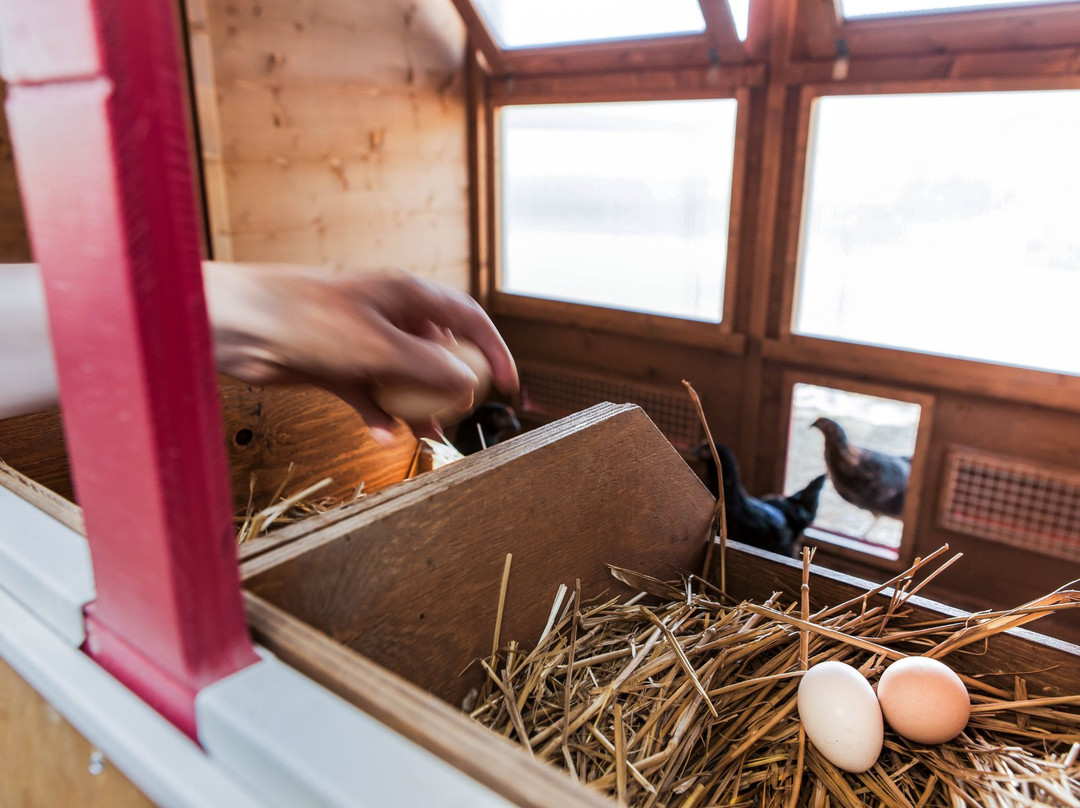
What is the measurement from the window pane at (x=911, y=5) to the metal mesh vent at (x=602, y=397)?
156 centimetres

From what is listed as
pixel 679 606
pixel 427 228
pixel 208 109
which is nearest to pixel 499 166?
pixel 427 228

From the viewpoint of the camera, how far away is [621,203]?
12.0 ft

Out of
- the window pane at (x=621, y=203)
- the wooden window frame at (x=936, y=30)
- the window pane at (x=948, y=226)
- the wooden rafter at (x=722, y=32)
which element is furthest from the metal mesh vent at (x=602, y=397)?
the wooden window frame at (x=936, y=30)

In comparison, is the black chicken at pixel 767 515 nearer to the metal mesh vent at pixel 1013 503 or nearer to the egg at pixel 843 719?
the metal mesh vent at pixel 1013 503

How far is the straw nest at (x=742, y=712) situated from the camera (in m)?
0.90

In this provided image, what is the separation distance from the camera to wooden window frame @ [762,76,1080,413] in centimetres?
271

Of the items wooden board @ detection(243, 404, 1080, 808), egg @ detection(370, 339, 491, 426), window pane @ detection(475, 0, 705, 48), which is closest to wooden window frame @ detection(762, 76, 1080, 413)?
window pane @ detection(475, 0, 705, 48)

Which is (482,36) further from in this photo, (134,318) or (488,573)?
(134,318)

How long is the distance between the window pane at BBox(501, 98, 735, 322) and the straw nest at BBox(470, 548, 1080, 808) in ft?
8.17

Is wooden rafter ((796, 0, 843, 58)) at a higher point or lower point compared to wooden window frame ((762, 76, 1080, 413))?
higher

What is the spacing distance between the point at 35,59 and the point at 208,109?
2.54 meters

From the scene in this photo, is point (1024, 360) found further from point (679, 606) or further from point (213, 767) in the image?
point (213, 767)

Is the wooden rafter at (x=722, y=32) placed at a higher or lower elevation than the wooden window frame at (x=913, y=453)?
higher

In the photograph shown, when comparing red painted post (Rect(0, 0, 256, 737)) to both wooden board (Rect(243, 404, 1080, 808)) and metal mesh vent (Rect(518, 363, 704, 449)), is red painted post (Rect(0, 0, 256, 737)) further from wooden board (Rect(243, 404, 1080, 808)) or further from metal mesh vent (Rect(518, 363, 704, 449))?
metal mesh vent (Rect(518, 363, 704, 449))
